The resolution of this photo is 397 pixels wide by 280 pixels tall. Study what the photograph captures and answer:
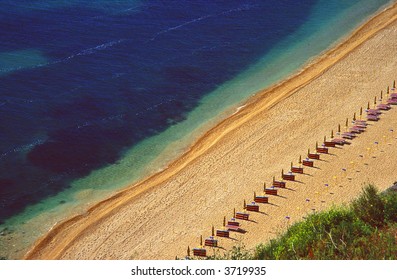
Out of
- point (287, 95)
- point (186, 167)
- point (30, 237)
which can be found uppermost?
point (287, 95)

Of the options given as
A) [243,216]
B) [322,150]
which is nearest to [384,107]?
[322,150]

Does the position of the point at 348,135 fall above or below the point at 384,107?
below

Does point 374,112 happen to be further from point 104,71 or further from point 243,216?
point 104,71

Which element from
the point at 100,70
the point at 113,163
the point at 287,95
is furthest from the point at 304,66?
the point at 113,163

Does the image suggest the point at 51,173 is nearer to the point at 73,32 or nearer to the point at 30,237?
the point at 30,237

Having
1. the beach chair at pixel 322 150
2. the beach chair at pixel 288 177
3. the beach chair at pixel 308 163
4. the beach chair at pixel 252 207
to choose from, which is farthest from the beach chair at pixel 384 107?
the beach chair at pixel 252 207

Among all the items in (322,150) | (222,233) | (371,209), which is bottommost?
(222,233)
